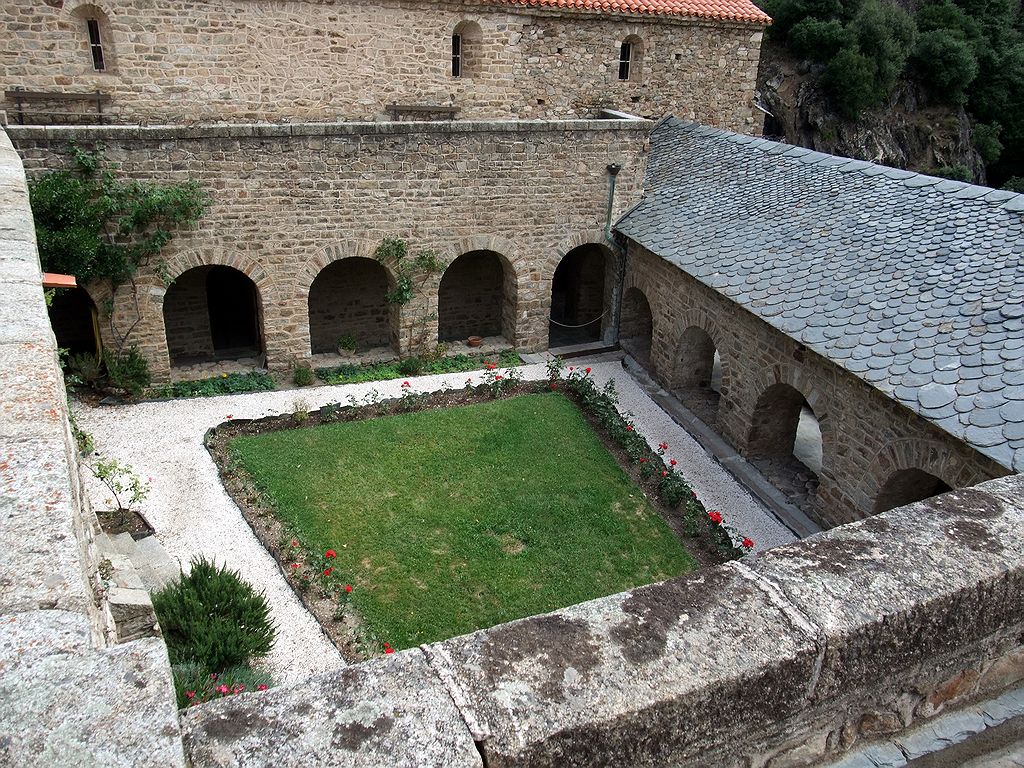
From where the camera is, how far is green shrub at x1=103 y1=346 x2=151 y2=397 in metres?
12.2

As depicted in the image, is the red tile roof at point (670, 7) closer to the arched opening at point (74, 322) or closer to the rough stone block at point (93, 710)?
the arched opening at point (74, 322)

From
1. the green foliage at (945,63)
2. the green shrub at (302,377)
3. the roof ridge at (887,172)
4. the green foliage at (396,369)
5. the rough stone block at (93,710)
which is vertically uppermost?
the green foliage at (945,63)

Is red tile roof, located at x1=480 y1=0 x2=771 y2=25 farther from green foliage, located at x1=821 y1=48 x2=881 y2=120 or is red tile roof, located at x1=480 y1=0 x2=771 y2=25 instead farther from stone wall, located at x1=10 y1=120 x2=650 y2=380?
green foliage, located at x1=821 y1=48 x2=881 y2=120

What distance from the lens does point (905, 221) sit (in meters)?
10.6

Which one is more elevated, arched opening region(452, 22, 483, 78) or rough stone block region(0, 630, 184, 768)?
arched opening region(452, 22, 483, 78)

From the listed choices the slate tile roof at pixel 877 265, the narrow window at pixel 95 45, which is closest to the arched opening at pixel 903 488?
the slate tile roof at pixel 877 265

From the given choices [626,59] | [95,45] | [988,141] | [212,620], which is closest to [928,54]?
[988,141]

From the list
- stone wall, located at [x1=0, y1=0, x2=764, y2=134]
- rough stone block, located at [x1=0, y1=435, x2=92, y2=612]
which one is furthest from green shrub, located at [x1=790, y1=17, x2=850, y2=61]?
rough stone block, located at [x1=0, y1=435, x2=92, y2=612]

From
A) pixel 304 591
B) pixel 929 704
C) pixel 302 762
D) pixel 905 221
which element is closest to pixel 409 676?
pixel 302 762

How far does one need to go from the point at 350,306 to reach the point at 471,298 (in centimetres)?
258

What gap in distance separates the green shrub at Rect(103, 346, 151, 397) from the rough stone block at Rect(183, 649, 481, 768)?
11277 millimetres

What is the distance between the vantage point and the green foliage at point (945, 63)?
120 feet

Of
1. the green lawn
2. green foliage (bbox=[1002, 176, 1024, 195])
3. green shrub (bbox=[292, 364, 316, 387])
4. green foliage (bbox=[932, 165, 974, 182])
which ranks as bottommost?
green foliage (bbox=[1002, 176, 1024, 195])

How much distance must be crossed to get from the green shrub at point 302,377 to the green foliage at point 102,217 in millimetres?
2739
